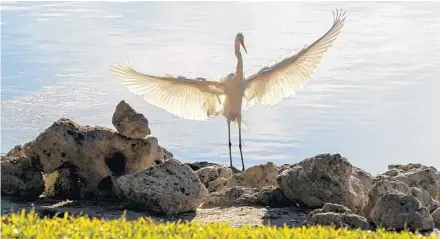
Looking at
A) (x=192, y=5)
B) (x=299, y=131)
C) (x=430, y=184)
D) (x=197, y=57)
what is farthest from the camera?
(x=192, y=5)

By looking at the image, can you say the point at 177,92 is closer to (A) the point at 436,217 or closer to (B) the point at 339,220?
(A) the point at 436,217

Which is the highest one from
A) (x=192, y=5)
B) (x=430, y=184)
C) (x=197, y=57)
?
(x=192, y=5)

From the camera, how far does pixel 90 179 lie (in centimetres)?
1207

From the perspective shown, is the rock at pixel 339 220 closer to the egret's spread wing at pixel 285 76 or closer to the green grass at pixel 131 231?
the green grass at pixel 131 231

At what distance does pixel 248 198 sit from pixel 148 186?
1.31m

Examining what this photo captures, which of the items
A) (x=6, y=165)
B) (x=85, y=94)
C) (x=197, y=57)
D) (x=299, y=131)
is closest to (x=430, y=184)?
(x=6, y=165)

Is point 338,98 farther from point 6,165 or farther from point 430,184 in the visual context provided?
point 6,165

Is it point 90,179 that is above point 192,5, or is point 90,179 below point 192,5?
below

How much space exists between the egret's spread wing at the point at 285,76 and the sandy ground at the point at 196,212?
484 cm

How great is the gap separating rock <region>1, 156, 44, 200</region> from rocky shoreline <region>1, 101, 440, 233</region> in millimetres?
12

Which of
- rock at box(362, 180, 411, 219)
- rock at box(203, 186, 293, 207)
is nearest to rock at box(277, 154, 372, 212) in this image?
rock at box(362, 180, 411, 219)

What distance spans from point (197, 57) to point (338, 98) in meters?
5.35

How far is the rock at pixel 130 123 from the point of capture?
12.1 m

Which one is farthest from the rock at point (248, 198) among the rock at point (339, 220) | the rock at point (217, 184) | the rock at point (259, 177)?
the rock at point (339, 220)
